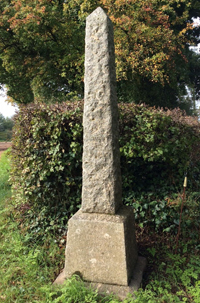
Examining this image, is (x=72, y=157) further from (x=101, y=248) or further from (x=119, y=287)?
(x=119, y=287)

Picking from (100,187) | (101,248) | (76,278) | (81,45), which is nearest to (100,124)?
(100,187)

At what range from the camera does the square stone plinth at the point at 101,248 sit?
2387mm

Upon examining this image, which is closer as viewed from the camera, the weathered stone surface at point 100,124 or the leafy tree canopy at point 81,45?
the weathered stone surface at point 100,124

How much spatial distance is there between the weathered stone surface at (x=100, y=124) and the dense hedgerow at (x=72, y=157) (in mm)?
1069

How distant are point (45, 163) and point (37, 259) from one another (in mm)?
1337

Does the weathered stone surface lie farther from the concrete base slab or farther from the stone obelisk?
the concrete base slab

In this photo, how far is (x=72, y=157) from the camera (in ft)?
12.1

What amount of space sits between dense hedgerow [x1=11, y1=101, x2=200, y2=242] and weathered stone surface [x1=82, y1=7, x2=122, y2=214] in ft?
3.51

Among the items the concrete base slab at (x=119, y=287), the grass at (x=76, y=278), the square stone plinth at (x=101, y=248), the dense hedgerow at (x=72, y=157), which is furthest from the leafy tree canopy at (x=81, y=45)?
the concrete base slab at (x=119, y=287)

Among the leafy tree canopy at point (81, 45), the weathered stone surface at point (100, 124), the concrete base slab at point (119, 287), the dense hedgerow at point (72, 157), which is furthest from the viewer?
the leafy tree canopy at point (81, 45)

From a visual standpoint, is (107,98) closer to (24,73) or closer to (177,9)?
(24,73)

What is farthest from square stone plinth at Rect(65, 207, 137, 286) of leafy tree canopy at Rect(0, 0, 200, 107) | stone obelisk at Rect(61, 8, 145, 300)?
leafy tree canopy at Rect(0, 0, 200, 107)

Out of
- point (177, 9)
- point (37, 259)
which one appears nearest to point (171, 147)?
point (37, 259)

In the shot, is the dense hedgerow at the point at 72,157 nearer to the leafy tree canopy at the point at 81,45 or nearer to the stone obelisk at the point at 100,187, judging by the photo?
the stone obelisk at the point at 100,187
